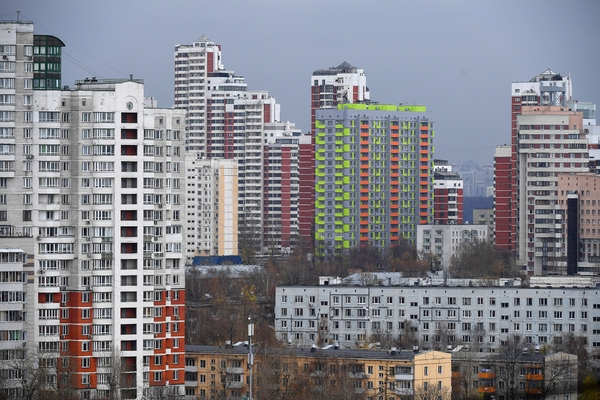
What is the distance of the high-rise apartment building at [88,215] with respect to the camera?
15531mm

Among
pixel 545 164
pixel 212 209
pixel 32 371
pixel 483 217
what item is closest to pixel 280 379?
pixel 32 371

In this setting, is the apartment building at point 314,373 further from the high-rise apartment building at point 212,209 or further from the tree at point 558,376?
the high-rise apartment building at point 212,209

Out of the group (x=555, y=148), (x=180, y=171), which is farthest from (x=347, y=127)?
(x=180, y=171)

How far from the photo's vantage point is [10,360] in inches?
585

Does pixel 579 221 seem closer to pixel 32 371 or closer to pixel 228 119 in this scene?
pixel 228 119

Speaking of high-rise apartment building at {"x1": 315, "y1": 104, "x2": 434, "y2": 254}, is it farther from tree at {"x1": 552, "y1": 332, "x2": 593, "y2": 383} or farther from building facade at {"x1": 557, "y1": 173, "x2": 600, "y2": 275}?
tree at {"x1": 552, "y1": 332, "x2": 593, "y2": 383}

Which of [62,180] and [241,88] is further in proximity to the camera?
[241,88]

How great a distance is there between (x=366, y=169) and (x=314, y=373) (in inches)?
780

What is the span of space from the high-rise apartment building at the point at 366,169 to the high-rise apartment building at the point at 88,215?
63.9 ft

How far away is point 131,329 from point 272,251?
69.4ft

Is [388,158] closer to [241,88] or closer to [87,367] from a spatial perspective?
[241,88]

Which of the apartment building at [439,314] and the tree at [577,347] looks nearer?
the tree at [577,347]

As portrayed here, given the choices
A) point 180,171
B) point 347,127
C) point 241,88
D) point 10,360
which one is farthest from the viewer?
point 241,88

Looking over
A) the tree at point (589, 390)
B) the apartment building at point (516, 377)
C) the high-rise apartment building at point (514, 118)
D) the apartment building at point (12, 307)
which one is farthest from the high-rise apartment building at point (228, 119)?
the apartment building at point (12, 307)
